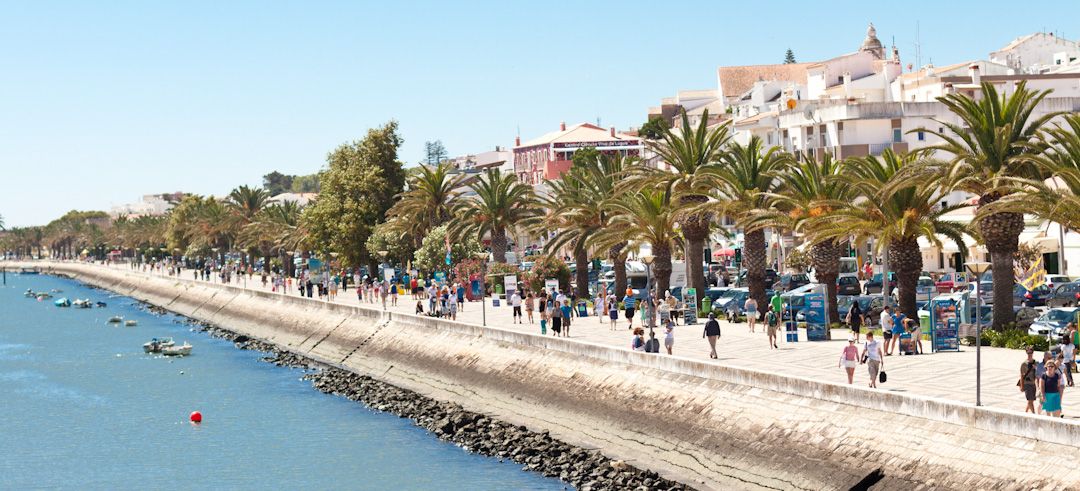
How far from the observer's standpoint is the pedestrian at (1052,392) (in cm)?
2067

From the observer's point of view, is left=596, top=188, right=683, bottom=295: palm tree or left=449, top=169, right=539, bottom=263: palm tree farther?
left=449, top=169, right=539, bottom=263: palm tree

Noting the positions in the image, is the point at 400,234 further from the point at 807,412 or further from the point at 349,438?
the point at 807,412

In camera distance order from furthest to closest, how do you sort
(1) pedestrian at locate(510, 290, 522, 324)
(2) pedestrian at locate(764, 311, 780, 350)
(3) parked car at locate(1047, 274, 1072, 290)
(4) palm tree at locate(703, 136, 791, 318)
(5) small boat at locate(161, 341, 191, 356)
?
(5) small boat at locate(161, 341, 191, 356) < (3) parked car at locate(1047, 274, 1072, 290) < (1) pedestrian at locate(510, 290, 522, 324) < (4) palm tree at locate(703, 136, 791, 318) < (2) pedestrian at locate(764, 311, 780, 350)

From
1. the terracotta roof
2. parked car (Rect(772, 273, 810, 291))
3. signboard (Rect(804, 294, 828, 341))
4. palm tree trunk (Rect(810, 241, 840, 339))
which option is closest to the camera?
signboard (Rect(804, 294, 828, 341))

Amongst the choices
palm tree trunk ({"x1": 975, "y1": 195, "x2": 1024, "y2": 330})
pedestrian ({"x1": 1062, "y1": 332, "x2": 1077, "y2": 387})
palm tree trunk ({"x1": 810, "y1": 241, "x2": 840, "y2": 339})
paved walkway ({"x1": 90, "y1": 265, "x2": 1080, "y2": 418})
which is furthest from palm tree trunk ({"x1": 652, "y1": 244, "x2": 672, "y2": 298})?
pedestrian ({"x1": 1062, "y1": 332, "x2": 1077, "y2": 387})

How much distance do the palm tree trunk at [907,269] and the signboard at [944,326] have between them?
16.1 ft

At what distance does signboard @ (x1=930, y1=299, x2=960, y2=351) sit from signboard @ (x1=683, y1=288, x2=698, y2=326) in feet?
43.2

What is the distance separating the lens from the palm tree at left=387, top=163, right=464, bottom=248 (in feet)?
235

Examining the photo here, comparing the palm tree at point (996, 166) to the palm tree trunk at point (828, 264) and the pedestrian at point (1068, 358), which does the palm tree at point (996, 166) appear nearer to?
the palm tree trunk at point (828, 264)

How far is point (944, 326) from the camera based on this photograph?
31.3 meters

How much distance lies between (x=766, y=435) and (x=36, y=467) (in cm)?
2348

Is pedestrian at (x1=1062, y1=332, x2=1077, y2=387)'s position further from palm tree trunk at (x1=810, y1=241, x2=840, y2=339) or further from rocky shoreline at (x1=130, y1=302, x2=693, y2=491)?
palm tree trunk at (x1=810, y1=241, x2=840, y2=339)

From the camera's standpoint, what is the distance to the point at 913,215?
35594 mm

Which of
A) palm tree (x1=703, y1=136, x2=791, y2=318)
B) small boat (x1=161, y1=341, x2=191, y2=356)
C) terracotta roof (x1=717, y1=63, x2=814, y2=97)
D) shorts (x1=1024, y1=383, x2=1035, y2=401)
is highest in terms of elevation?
terracotta roof (x1=717, y1=63, x2=814, y2=97)
